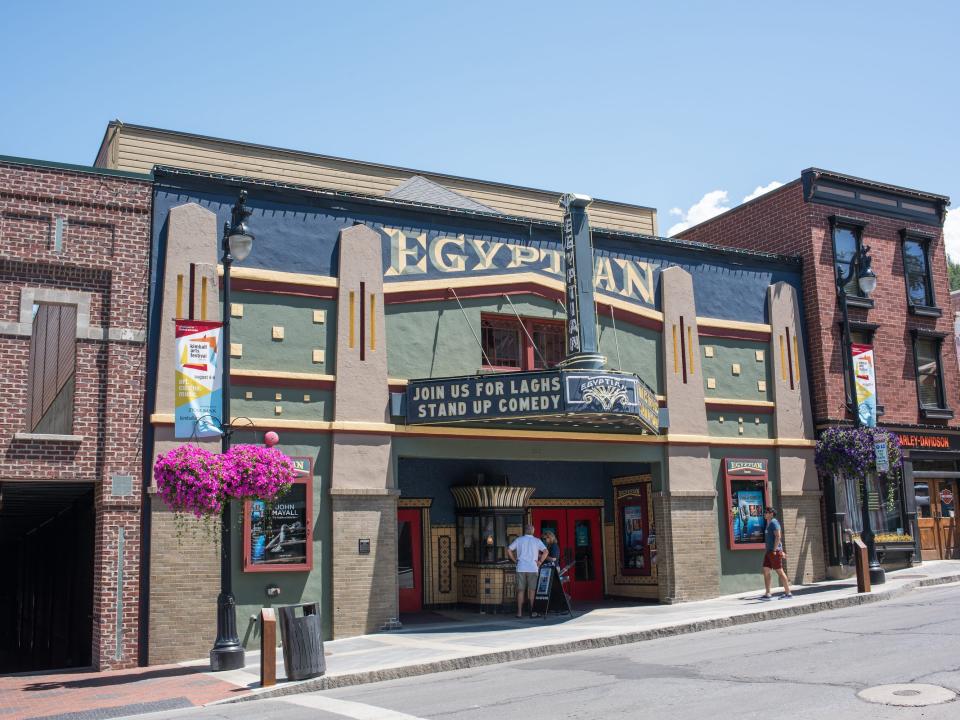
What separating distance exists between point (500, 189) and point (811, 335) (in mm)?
11227

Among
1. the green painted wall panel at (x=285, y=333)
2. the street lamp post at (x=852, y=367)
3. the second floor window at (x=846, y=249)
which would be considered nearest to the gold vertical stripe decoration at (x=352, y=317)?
the green painted wall panel at (x=285, y=333)

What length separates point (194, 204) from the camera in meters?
17.5

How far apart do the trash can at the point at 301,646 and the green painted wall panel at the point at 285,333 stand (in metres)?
5.67

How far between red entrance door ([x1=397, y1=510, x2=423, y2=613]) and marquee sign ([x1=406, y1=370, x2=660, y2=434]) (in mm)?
4420

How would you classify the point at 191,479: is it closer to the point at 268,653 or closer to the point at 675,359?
the point at 268,653

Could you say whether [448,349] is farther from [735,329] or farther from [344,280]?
[735,329]

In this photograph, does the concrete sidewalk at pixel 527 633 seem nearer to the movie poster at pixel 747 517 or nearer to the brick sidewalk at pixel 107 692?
the brick sidewalk at pixel 107 692

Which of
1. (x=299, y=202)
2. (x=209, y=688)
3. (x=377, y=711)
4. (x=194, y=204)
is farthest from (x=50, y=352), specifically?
(x=377, y=711)

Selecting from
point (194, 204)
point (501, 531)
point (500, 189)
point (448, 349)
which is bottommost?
point (501, 531)

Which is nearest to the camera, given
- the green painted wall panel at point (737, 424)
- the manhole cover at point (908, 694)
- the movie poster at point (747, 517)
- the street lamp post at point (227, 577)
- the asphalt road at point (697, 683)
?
the manhole cover at point (908, 694)

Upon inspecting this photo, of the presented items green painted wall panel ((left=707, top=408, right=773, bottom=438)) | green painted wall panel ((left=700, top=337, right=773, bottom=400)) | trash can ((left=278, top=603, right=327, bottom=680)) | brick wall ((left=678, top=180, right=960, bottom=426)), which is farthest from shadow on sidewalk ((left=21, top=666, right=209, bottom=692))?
brick wall ((left=678, top=180, right=960, bottom=426))

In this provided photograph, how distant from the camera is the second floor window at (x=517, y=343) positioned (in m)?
20.5

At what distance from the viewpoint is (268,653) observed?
12883 millimetres

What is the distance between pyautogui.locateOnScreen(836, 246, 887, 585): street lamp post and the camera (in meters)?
21.4
